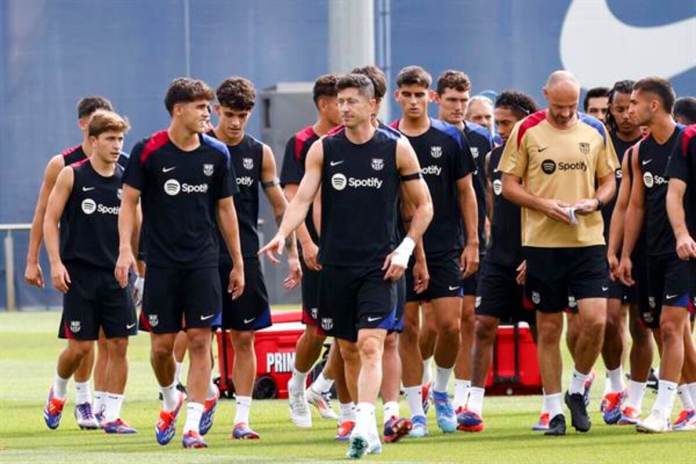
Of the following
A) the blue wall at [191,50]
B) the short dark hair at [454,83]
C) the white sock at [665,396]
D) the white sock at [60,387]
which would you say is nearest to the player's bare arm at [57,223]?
the white sock at [60,387]

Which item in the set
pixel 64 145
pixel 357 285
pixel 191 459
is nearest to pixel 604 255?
pixel 357 285

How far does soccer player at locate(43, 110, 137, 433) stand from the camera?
14.7 meters

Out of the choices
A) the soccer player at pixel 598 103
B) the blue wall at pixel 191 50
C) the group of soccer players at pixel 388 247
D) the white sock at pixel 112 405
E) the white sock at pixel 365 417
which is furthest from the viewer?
the blue wall at pixel 191 50

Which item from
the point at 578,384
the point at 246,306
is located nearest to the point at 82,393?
the point at 246,306

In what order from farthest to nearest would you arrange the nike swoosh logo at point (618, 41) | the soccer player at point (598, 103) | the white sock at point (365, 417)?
the nike swoosh logo at point (618, 41)
the soccer player at point (598, 103)
the white sock at point (365, 417)

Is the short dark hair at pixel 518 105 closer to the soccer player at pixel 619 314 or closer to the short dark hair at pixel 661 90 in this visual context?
the soccer player at pixel 619 314

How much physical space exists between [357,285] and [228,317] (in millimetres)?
1732

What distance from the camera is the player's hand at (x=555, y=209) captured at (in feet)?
43.8

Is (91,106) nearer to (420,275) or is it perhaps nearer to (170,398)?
(170,398)

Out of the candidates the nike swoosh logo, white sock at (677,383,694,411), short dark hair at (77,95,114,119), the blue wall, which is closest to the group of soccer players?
white sock at (677,383,694,411)

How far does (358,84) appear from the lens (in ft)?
41.1

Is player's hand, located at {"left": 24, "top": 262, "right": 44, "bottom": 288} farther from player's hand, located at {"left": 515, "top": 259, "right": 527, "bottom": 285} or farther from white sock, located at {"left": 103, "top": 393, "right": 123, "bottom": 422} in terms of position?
player's hand, located at {"left": 515, "top": 259, "right": 527, "bottom": 285}

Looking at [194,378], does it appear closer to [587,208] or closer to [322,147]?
[322,147]

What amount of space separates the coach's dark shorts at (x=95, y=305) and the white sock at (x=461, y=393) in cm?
223
